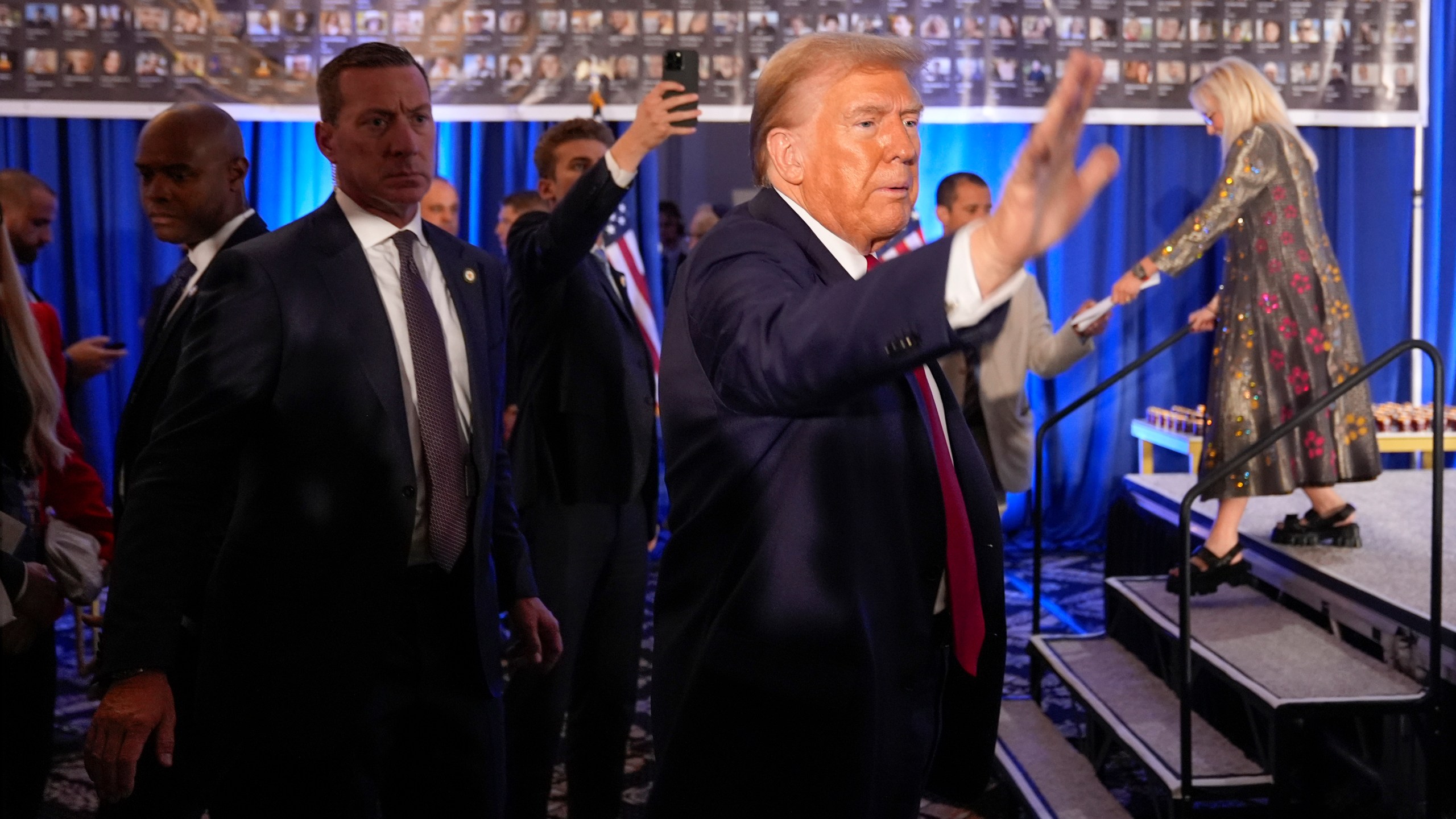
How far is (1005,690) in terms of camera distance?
459 centimetres

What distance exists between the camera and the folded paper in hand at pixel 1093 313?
11.8ft

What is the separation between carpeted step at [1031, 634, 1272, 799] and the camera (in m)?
2.80

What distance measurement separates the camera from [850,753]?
56.2 inches

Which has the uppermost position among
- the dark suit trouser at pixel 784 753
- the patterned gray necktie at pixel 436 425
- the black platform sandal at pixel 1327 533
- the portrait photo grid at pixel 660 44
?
the portrait photo grid at pixel 660 44

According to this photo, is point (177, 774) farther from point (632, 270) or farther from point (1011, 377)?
point (632, 270)

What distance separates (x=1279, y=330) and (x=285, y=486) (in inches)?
111

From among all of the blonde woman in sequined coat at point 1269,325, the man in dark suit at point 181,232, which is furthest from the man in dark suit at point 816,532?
the blonde woman in sequined coat at point 1269,325

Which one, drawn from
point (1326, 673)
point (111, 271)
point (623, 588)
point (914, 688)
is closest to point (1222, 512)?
point (1326, 673)

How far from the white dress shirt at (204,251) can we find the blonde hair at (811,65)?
1.05 m

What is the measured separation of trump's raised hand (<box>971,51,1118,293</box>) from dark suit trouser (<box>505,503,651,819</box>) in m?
2.02

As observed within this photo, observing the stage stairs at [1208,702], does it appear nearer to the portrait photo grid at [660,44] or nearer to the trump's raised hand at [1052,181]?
the trump's raised hand at [1052,181]

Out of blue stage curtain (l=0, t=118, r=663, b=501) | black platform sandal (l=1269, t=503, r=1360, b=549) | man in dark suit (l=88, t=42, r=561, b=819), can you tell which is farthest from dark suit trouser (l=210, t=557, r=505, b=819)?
blue stage curtain (l=0, t=118, r=663, b=501)

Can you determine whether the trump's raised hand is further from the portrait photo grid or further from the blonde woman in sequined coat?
the portrait photo grid

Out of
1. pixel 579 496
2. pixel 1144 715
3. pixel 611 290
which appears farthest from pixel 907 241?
pixel 579 496
